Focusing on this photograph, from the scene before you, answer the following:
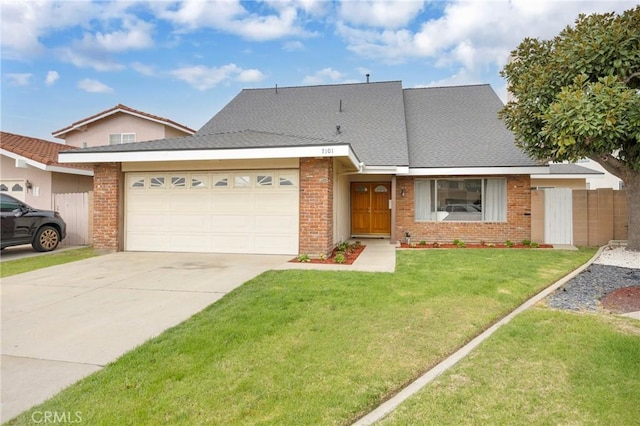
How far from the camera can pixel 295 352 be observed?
373 centimetres

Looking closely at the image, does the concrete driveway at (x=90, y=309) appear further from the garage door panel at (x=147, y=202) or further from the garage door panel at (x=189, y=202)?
the garage door panel at (x=147, y=202)

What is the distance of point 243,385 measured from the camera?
3.08 metres

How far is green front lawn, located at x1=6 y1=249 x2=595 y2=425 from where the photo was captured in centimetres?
278

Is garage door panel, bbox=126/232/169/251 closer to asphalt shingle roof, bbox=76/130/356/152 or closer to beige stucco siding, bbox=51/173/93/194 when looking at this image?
asphalt shingle roof, bbox=76/130/356/152

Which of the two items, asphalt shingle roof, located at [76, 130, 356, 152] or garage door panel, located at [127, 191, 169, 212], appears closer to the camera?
asphalt shingle roof, located at [76, 130, 356, 152]

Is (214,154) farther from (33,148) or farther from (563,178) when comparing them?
(563,178)

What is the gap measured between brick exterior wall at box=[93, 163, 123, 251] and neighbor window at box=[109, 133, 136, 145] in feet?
23.1

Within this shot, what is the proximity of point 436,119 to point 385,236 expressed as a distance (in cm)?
576

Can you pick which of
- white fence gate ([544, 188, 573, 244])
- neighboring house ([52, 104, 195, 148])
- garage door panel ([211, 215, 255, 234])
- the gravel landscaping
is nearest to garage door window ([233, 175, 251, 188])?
garage door panel ([211, 215, 255, 234])

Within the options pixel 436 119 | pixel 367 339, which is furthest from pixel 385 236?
pixel 367 339

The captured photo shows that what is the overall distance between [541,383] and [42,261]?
11035 millimetres

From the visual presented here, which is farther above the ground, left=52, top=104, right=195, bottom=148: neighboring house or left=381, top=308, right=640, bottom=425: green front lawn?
left=52, top=104, right=195, bottom=148: neighboring house

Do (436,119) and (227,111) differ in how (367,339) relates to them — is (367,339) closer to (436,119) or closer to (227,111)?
(436,119)

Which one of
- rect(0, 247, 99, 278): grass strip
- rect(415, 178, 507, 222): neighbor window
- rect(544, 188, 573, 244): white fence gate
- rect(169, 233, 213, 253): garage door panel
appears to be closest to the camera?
rect(0, 247, 99, 278): grass strip
